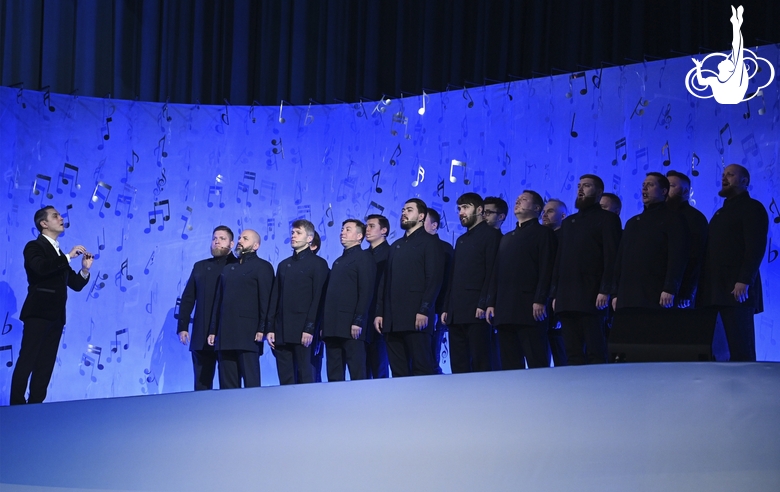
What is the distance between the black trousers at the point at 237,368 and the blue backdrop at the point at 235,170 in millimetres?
871

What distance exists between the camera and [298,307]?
209 inches

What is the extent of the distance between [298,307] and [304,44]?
2.48 metres

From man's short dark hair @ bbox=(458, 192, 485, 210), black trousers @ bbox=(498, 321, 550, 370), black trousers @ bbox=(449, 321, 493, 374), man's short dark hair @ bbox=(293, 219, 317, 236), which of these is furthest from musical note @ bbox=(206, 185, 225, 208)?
black trousers @ bbox=(498, 321, 550, 370)

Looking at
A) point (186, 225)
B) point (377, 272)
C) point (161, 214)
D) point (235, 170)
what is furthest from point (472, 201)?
point (161, 214)

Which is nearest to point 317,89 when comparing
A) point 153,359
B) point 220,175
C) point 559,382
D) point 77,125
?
point 220,175

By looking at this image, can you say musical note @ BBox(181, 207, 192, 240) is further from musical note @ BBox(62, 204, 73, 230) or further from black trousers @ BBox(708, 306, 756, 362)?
black trousers @ BBox(708, 306, 756, 362)

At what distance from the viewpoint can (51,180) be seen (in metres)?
6.05

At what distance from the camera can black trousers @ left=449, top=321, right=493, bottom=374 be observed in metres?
4.87

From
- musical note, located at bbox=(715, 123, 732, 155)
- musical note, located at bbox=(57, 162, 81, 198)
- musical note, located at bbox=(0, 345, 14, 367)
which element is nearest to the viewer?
musical note, located at bbox=(715, 123, 732, 155)

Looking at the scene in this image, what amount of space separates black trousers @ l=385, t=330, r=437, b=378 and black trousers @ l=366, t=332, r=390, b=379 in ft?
0.56

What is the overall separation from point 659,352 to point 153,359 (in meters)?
3.67

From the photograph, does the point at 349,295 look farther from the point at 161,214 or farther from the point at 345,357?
the point at 161,214

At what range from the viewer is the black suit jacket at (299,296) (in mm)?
5305

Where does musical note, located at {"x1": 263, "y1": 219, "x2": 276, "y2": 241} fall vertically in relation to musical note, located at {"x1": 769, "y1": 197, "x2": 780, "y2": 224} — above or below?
above
